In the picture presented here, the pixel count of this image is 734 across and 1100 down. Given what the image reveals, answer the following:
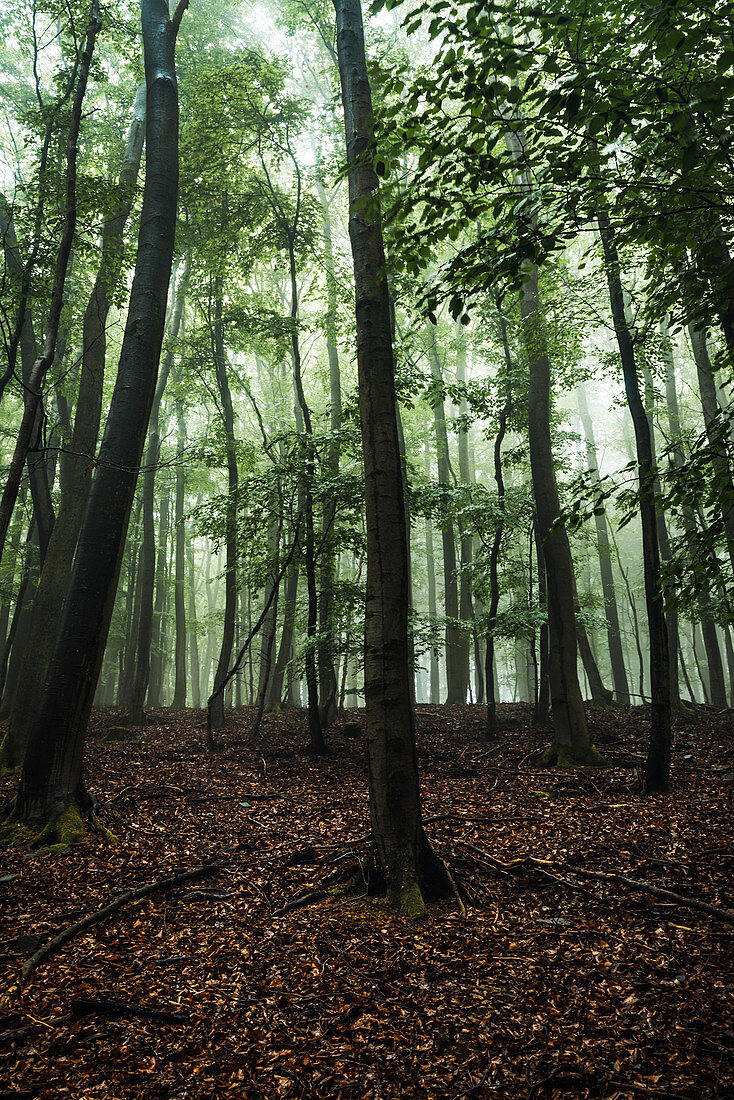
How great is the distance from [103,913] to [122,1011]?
1.09m

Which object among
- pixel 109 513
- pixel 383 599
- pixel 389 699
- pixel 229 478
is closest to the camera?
pixel 389 699

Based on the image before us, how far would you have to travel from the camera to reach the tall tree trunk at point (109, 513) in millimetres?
5066

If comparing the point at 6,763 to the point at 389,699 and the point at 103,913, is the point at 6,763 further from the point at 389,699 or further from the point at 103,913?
the point at 389,699

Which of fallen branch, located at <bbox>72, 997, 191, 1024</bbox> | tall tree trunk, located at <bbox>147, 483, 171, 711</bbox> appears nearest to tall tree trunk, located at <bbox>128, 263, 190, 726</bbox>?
tall tree trunk, located at <bbox>147, 483, 171, 711</bbox>

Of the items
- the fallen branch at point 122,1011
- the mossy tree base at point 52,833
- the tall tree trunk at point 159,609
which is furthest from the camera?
the tall tree trunk at point 159,609

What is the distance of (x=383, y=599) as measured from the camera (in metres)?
4.00

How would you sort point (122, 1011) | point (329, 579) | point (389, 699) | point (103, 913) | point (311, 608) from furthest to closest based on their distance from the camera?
point (329, 579) < point (311, 608) < point (389, 699) < point (103, 913) < point (122, 1011)

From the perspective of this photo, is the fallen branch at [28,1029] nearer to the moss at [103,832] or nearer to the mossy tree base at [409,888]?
the mossy tree base at [409,888]

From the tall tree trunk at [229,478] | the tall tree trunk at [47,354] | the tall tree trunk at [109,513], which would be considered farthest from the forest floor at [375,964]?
the tall tree trunk at [229,478]

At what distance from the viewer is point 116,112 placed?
536 inches

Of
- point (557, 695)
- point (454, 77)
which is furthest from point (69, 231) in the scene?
point (557, 695)

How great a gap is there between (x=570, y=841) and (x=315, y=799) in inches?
122

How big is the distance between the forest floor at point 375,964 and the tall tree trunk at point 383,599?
1.42ft

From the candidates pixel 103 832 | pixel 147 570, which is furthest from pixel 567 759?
pixel 147 570
